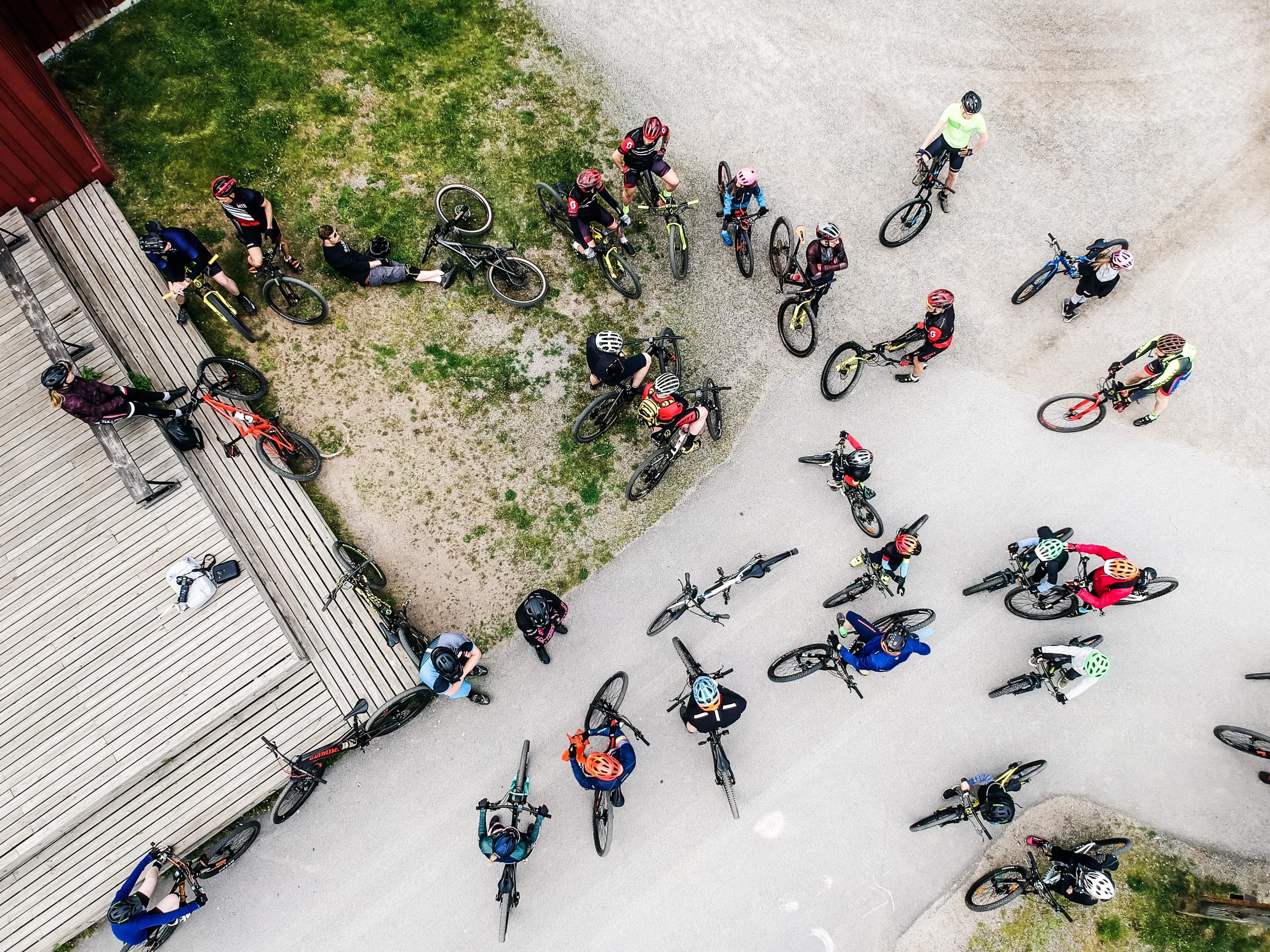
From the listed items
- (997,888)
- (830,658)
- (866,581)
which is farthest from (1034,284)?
(997,888)

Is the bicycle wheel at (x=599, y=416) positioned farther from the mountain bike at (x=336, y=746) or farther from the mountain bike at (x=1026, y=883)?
the mountain bike at (x=1026, y=883)

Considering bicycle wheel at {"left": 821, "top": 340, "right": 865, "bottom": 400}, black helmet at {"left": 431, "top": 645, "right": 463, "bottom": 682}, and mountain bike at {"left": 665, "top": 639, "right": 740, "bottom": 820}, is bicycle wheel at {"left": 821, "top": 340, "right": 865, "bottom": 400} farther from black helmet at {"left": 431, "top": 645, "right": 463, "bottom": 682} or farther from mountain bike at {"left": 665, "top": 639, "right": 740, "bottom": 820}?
black helmet at {"left": 431, "top": 645, "right": 463, "bottom": 682}

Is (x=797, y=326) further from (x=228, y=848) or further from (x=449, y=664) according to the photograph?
(x=228, y=848)

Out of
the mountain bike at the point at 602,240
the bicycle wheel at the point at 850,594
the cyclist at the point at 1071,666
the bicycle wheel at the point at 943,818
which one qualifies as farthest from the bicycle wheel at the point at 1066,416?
the mountain bike at the point at 602,240

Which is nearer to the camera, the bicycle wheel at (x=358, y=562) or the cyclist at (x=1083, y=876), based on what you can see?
the cyclist at (x=1083, y=876)

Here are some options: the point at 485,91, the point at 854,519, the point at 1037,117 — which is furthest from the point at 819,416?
the point at 485,91

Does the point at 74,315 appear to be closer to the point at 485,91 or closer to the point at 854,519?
the point at 485,91

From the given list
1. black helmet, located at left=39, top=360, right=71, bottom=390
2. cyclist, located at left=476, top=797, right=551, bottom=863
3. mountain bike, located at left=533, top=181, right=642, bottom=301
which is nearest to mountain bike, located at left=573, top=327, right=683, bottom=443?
mountain bike, located at left=533, top=181, right=642, bottom=301
